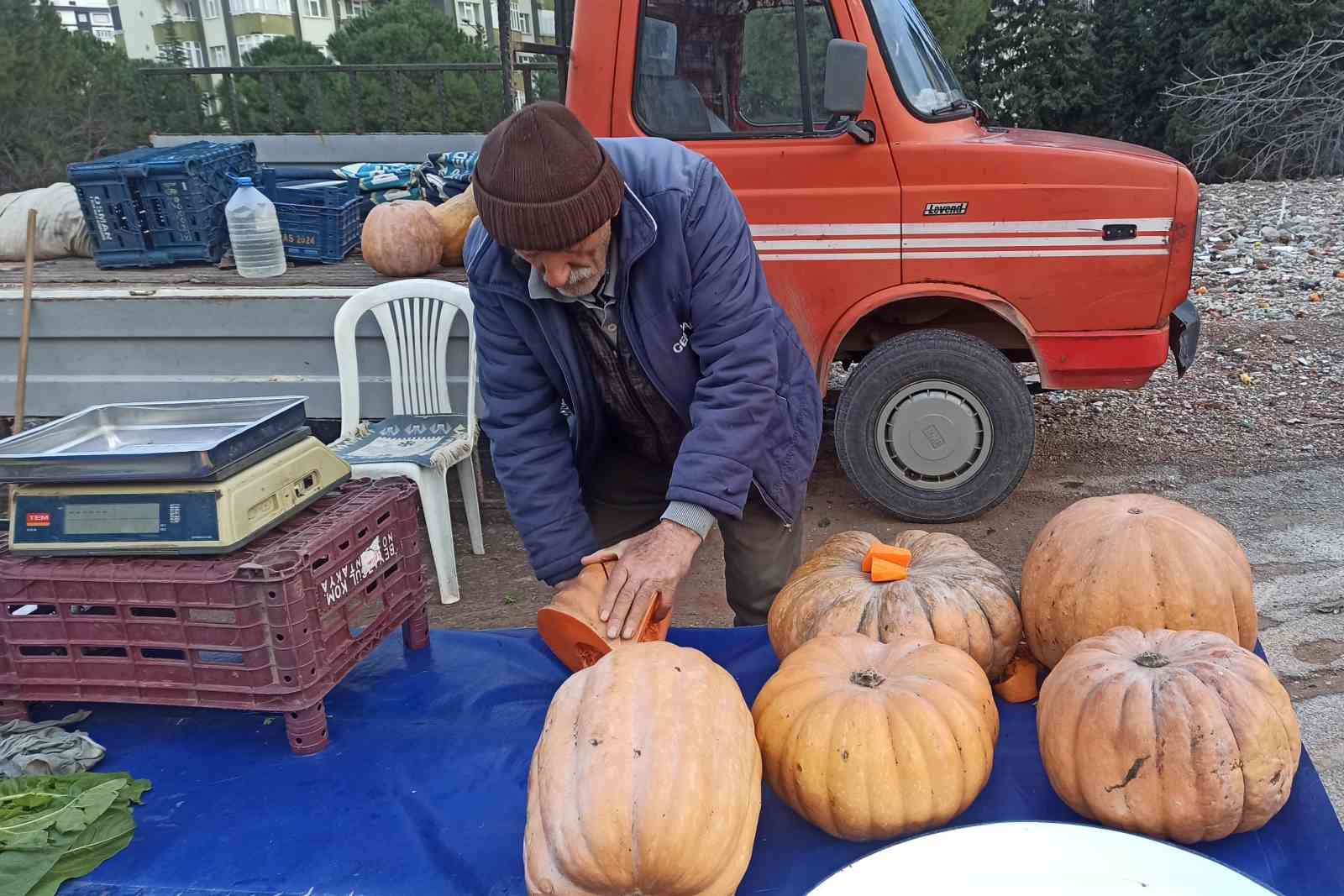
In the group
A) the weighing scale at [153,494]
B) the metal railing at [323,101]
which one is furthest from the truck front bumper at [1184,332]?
the metal railing at [323,101]

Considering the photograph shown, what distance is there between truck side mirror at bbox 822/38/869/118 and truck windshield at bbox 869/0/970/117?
418 millimetres

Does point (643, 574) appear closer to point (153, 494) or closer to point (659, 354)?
point (659, 354)

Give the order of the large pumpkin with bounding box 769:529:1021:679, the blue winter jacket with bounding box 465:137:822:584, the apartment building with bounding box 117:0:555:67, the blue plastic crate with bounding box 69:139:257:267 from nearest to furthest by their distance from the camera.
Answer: the large pumpkin with bounding box 769:529:1021:679 → the blue winter jacket with bounding box 465:137:822:584 → the blue plastic crate with bounding box 69:139:257:267 → the apartment building with bounding box 117:0:555:67

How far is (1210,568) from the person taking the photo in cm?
189

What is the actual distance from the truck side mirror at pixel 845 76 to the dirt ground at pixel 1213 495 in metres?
2.15

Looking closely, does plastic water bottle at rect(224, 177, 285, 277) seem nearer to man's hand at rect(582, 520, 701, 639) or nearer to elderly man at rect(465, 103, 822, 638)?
elderly man at rect(465, 103, 822, 638)

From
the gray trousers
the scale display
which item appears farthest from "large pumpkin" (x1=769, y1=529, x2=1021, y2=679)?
the scale display

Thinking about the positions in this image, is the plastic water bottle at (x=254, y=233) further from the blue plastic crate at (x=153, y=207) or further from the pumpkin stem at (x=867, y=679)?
the pumpkin stem at (x=867, y=679)

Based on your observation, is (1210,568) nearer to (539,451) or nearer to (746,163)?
(539,451)

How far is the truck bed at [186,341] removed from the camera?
16.4 ft

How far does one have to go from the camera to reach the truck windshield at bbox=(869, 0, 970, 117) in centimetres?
457

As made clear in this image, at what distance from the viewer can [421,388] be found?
5.14 meters

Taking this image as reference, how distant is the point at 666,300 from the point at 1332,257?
9.36 metres

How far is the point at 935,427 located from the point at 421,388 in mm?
2597
